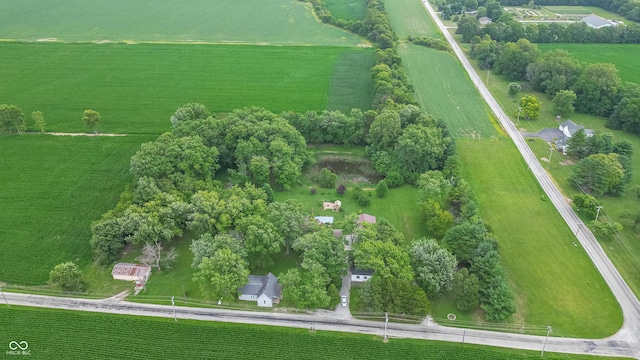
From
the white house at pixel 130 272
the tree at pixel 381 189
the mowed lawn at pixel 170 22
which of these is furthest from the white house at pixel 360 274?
the mowed lawn at pixel 170 22

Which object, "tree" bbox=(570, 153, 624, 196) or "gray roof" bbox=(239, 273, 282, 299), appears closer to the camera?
"gray roof" bbox=(239, 273, 282, 299)

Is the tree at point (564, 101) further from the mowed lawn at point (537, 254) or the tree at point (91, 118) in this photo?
the tree at point (91, 118)

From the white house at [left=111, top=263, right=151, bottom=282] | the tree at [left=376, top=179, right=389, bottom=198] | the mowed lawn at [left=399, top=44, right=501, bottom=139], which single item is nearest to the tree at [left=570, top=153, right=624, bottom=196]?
the mowed lawn at [left=399, top=44, right=501, bottom=139]

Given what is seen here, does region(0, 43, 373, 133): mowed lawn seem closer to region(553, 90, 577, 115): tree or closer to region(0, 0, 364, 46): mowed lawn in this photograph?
→ region(0, 0, 364, 46): mowed lawn

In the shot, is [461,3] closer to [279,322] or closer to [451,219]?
[451,219]

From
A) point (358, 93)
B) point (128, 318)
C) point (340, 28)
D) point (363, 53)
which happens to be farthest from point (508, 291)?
point (340, 28)

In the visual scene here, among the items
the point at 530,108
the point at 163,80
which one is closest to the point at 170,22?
the point at 163,80
